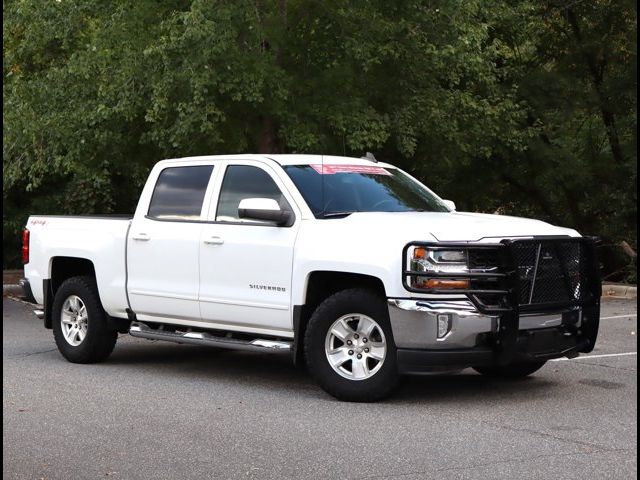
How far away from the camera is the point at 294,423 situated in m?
7.98

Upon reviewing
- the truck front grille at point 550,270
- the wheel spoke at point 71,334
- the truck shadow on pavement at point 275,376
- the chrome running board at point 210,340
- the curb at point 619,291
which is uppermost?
the truck front grille at point 550,270

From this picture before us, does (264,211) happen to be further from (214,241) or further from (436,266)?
(436,266)

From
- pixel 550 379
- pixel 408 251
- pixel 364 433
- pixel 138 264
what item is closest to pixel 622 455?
pixel 364 433

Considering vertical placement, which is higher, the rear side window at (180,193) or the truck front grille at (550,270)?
the rear side window at (180,193)

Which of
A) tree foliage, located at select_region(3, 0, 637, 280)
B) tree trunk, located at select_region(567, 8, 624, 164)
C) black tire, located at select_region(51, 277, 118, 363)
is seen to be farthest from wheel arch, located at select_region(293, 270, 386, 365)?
tree trunk, located at select_region(567, 8, 624, 164)

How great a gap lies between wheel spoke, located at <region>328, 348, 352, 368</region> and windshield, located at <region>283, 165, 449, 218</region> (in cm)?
119

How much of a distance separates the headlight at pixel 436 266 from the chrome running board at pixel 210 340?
1420mm

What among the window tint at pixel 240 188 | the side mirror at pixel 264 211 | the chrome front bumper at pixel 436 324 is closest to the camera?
the chrome front bumper at pixel 436 324

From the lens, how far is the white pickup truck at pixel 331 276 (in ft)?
27.9

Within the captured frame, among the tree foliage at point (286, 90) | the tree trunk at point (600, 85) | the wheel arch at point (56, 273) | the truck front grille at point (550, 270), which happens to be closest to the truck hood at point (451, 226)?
the truck front grille at point (550, 270)

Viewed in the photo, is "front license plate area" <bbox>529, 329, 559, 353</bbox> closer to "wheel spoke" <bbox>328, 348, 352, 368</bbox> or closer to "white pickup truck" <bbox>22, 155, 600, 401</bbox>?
"white pickup truck" <bbox>22, 155, 600, 401</bbox>

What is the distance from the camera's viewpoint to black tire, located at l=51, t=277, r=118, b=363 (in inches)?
437

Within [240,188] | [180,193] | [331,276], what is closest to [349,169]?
[240,188]

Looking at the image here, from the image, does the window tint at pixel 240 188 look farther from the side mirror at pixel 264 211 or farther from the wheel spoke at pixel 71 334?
the wheel spoke at pixel 71 334
